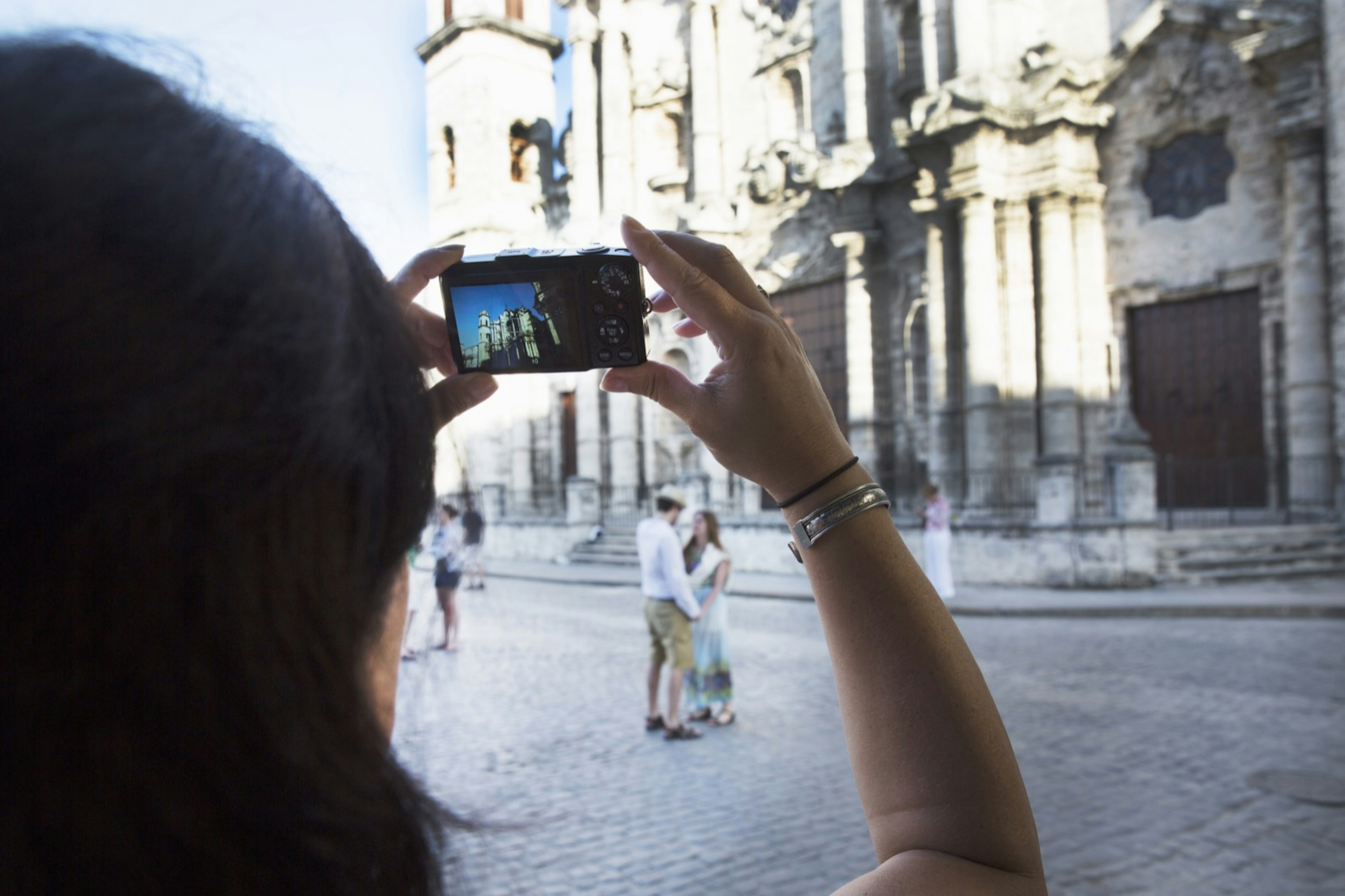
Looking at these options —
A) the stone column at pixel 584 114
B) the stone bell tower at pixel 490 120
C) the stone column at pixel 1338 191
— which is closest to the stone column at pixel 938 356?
the stone column at pixel 1338 191

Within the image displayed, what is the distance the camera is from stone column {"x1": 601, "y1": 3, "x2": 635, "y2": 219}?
30266 millimetres

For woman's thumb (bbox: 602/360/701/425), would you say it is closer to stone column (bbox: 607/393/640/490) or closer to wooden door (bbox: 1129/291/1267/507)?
wooden door (bbox: 1129/291/1267/507)

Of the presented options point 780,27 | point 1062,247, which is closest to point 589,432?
point 780,27

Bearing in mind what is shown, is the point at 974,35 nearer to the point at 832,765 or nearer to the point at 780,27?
the point at 780,27

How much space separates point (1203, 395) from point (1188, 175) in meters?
4.19

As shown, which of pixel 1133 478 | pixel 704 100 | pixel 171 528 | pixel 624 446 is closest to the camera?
pixel 171 528

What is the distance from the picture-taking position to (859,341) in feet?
74.9

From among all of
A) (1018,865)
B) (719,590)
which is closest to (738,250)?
(719,590)

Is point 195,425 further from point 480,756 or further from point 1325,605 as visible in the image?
point 1325,605

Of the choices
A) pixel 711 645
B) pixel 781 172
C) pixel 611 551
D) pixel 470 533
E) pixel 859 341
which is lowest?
pixel 611 551

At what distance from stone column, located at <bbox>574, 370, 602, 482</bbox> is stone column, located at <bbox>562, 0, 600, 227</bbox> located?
5426mm

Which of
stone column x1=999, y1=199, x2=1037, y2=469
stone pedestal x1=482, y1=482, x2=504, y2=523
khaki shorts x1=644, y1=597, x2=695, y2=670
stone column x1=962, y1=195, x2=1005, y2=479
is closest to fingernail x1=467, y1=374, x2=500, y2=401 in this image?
khaki shorts x1=644, y1=597, x2=695, y2=670

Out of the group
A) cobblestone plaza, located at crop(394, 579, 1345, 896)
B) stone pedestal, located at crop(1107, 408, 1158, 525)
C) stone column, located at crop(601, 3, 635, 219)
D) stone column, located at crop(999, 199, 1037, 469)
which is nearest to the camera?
cobblestone plaza, located at crop(394, 579, 1345, 896)

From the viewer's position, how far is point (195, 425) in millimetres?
571
